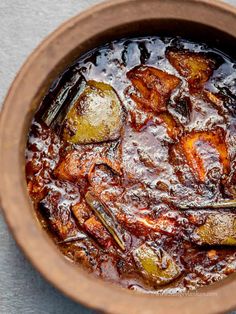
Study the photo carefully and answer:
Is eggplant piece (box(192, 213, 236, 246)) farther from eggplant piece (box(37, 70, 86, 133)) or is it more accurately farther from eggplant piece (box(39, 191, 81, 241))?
eggplant piece (box(37, 70, 86, 133))

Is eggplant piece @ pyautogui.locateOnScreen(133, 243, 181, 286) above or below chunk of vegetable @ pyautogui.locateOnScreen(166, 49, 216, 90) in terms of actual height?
A: below

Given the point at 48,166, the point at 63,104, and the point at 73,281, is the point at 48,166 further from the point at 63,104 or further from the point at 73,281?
the point at 73,281

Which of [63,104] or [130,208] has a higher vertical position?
[63,104]

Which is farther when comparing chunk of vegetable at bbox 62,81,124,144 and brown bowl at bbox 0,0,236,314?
chunk of vegetable at bbox 62,81,124,144

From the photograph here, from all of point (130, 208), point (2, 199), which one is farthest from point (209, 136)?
point (2, 199)

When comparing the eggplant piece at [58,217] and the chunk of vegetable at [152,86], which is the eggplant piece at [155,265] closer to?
the eggplant piece at [58,217]

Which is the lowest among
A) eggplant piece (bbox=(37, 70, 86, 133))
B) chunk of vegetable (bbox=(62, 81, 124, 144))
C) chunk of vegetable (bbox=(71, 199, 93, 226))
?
chunk of vegetable (bbox=(71, 199, 93, 226))

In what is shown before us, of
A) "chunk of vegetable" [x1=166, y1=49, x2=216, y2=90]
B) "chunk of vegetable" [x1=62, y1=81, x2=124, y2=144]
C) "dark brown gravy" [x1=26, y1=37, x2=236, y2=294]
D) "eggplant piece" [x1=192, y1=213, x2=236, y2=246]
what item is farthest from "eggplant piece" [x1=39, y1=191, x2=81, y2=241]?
"chunk of vegetable" [x1=166, y1=49, x2=216, y2=90]
